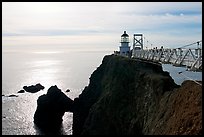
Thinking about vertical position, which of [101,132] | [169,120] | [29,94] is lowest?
[29,94]

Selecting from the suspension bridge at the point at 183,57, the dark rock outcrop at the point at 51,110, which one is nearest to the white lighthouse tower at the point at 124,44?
the dark rock outcrop at the point at 51,110

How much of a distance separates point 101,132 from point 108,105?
11.8 ft

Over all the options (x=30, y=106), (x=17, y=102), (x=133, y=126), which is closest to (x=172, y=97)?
(x=133, y=126)

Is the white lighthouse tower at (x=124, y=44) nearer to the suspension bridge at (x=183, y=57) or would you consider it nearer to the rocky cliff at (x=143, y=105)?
the rocky cliff at (x=143, y=105)

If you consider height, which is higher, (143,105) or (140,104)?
(143,105)

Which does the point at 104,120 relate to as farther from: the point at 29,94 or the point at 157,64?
the point at 29,94

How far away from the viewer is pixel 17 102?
99.3m

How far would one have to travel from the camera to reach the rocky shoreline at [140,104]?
2150cm

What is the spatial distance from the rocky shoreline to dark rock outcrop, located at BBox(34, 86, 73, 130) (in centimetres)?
886

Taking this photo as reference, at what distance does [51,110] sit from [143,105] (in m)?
40.7

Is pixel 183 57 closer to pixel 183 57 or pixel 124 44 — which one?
pixel 183 57

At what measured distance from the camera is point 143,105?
116ft

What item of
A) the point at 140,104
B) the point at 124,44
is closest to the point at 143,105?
the point at 140,104

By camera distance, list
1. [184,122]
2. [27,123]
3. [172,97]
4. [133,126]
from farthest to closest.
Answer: [27,123] < [133,126] < [172,97] < [184,122]
